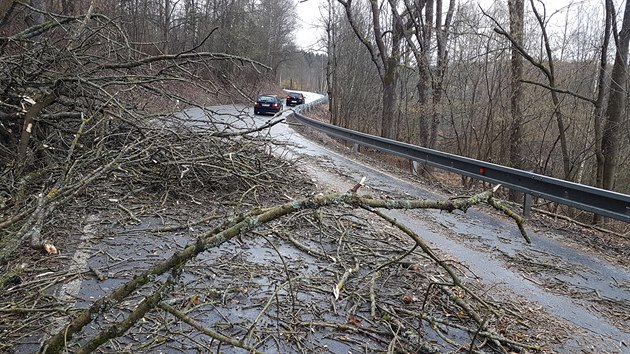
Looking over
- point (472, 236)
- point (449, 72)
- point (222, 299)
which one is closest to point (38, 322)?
point (222, 299)

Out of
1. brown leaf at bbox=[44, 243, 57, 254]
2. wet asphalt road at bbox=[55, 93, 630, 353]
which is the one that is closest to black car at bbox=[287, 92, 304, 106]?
wet asphalt road at bbox=[55, 93, 630, 353]

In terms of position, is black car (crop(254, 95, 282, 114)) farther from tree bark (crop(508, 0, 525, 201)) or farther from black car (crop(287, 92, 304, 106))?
tree bark (crop(508, 0, 525, 201))

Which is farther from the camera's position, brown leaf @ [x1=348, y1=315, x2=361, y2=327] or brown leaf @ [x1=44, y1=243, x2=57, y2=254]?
brown leaf @ [x1=44, y1=243, x2=57, y2=254]

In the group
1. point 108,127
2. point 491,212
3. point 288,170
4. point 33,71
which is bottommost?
point 491,212

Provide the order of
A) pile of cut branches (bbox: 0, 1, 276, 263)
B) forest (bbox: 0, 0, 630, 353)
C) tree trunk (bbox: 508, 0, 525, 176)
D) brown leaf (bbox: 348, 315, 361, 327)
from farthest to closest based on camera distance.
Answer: tree trunk (bbox: 508, 0, 525, 176) < pile of cut branches (bbox: 0, 1, 276, 263) < brown leaf (bbox: 348, 315, 361, 327) < forest (bbox: 0, 0, 630, 353)

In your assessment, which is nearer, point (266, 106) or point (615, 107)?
point (615, 107)

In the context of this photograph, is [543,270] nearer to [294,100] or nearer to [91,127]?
[91,127]

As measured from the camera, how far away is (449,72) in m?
18.0

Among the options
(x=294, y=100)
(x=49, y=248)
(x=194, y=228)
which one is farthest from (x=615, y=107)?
(x=294, y=100)

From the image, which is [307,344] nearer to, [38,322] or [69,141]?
[38,322]

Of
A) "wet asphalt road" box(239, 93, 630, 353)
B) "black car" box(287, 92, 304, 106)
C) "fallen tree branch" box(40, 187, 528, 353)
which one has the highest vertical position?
"black car" box(287, 92, 304, 106)

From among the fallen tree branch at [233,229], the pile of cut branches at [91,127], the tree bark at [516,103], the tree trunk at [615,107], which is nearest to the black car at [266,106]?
the tree bark at [516,103]

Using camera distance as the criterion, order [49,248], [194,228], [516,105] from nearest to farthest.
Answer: [49,248] → [194,228] → [516,105]

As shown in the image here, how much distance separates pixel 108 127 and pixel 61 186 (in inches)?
92.1
